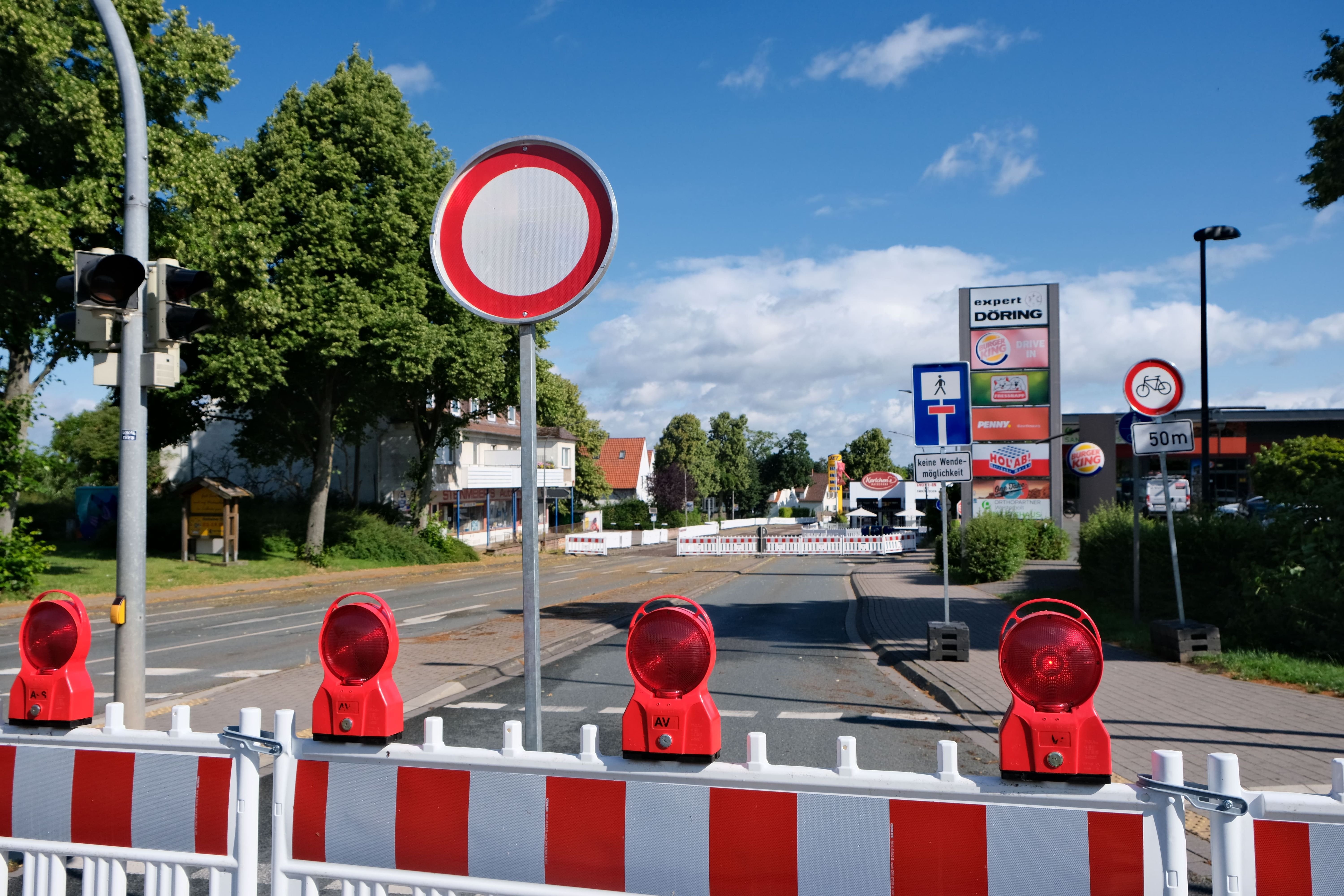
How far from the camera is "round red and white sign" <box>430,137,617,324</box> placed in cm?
304

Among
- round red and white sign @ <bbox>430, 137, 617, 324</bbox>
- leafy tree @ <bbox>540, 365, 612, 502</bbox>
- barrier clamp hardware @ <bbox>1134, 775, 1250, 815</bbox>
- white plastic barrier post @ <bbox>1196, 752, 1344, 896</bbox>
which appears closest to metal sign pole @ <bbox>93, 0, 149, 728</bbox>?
round red and white sign @ <bbox>430, 137, 617, 324</bbox>

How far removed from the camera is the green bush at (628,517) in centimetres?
6669

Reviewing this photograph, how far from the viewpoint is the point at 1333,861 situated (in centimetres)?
229

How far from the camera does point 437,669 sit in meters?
9.77

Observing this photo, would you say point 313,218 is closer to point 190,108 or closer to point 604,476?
point 190,108

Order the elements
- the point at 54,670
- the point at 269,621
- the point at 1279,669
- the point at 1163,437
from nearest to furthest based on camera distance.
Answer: the point at 54,670, the point at 1279,669, the point at 1163,437, the point at 269,621

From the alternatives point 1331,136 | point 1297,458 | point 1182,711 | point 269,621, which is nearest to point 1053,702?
point 1182,711

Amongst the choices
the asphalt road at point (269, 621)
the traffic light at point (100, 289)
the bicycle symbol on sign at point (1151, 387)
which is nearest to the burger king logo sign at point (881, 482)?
the asphalt road at point (269, 621)

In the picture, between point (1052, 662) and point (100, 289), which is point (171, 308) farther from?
point (1052, 662)

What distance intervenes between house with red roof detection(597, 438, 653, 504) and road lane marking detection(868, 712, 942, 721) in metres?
80.3

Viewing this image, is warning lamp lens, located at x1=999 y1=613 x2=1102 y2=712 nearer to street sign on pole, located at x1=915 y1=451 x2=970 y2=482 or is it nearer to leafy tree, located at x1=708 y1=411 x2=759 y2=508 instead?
street sign on pole, located at x1=915 y1=451 x2=970 y2=482

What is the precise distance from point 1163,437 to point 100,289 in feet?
35.5

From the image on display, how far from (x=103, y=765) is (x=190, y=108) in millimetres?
23222

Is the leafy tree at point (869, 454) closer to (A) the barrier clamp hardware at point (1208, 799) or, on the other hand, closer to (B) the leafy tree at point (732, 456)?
(B) the leafy tree at point (732, 456)
